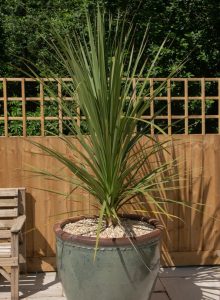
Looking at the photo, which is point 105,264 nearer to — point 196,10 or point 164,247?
point 164,247

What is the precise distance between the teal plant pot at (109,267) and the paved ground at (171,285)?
751mm

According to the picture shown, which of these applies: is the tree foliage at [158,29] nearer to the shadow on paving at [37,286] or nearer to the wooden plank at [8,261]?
the shadow on paving at [37,286]

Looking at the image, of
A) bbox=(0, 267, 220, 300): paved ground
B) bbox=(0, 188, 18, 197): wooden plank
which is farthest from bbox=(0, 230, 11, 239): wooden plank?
bbox=(0, 267, 220, 300): paved ground

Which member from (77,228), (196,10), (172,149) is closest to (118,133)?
(77,228)

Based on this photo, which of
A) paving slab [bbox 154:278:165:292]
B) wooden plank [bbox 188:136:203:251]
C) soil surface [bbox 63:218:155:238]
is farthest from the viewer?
wooden plank [bbox 188:136:203:251]

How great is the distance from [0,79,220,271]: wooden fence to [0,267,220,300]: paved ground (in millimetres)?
123

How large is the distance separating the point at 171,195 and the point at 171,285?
2.58 feet

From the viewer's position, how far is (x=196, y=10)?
293 inches

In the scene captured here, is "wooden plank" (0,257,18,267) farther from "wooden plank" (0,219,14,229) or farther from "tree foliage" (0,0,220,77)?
"tree foliage" (0,0,220,77)

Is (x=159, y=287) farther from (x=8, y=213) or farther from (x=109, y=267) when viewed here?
(x=8, y=213)

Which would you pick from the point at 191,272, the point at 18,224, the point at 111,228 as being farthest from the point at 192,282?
the point at 18,224

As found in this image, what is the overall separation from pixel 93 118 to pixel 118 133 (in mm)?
187

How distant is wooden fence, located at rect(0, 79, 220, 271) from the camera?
4242 mm

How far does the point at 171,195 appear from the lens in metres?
4.37
